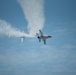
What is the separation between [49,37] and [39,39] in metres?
3.73

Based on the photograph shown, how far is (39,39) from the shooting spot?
67.4m

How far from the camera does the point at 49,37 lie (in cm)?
6950
